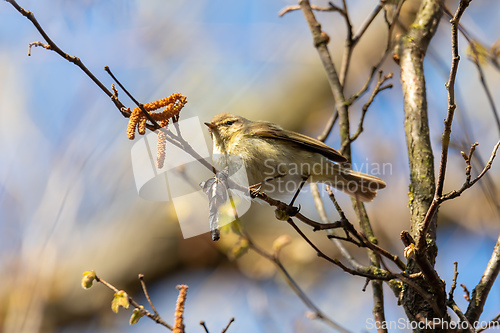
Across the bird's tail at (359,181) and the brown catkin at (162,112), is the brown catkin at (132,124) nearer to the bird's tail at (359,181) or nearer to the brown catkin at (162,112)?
the brown catkin at (162,112)

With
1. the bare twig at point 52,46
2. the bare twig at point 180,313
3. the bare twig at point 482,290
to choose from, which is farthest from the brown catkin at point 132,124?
the bare twig at point 482,290

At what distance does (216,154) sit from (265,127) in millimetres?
411

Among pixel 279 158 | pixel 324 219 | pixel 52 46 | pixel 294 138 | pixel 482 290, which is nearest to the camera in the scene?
pixel 52 46

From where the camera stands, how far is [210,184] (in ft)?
7.02

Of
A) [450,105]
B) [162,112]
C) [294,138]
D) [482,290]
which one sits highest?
[294,138]

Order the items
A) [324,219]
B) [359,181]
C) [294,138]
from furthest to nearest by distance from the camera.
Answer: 1. [359,181]
2. [294,138]
3. [324,219]

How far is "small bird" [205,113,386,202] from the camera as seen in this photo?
323 cm

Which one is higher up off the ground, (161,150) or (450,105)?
(450,105)

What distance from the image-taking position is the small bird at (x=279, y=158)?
10.6 ft

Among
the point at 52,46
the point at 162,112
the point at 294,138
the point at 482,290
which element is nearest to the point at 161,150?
the point at 162,112

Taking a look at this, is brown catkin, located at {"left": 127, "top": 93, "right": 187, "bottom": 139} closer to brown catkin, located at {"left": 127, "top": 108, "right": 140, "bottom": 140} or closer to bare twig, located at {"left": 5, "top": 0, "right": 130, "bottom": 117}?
brown catkin, located at {"left": 127, "top": 108, "right": 140, "bottom": 140}

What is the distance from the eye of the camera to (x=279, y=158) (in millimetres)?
3328

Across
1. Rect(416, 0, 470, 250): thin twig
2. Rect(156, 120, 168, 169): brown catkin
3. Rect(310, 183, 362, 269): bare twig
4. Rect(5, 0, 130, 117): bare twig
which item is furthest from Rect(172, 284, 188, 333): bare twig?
Rect(310, 183, 362, 269): bare twig

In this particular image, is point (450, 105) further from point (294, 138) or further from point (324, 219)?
point (294, 138)
